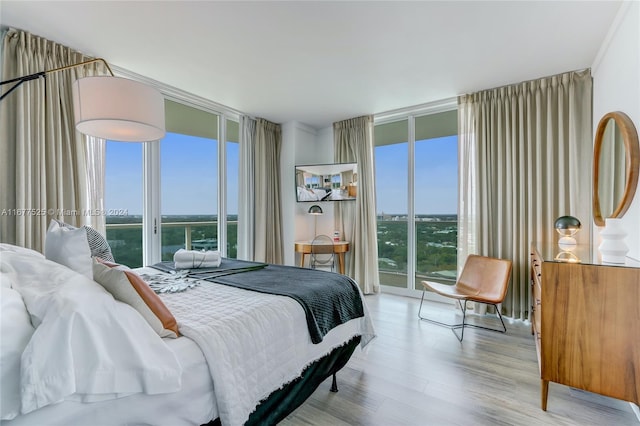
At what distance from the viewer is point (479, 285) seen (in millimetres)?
3143

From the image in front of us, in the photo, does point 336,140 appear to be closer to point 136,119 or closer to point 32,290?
point 136,119

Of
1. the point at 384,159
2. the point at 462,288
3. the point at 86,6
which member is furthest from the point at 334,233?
the point at 86,6

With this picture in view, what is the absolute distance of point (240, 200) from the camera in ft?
13.8

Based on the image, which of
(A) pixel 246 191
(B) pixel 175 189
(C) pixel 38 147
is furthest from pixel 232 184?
(C) pixel 38 147

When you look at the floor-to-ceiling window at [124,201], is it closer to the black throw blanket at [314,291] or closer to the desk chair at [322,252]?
the black throw blanket at [314,291]

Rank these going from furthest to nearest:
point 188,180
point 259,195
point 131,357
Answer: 1. point 259,195
2. point 188,180
3. point 131,357

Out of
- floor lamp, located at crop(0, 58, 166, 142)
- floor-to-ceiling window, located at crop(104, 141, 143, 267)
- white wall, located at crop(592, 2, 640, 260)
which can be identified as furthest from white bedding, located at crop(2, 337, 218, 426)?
white wall, located at crop(592, 2, 640, 260)

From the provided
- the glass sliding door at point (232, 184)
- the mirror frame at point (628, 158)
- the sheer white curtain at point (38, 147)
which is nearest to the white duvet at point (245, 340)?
the sheer white curtain at point (38, 147)

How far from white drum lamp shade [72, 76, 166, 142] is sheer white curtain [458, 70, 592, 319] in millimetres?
3310

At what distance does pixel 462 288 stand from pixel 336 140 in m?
2.73

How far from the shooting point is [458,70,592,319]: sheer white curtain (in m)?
2.91

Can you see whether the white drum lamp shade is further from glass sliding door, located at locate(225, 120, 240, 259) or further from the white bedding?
glass sliding door, located at locate(225, 120, 240, 259)

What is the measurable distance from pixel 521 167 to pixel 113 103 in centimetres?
366

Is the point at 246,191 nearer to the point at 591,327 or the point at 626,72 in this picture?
the point at 591,327
